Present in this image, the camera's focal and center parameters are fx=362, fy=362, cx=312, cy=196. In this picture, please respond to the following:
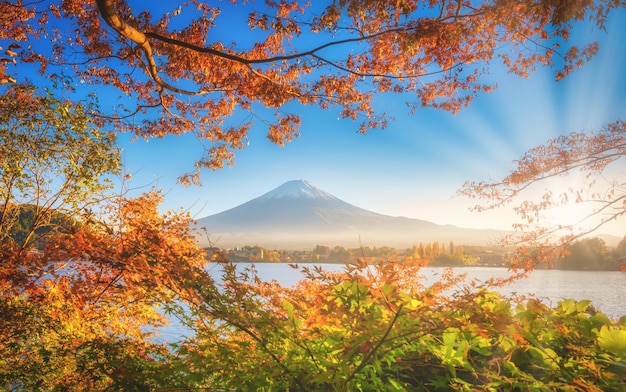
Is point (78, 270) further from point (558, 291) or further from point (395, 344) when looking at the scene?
point (558, 291)

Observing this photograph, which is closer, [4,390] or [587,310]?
[587,310]

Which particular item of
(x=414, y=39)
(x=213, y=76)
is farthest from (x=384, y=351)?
(x=213, y=76)

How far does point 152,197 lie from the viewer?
4645mm

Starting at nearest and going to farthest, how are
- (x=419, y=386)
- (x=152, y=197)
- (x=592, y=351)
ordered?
(x=592, y=351), (x=419, y=386), (x=152, y=197)

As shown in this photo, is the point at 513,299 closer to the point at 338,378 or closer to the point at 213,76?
the point at 338,378

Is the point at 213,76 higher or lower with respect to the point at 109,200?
higher

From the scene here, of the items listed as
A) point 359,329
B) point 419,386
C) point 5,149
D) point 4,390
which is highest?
point 5,149

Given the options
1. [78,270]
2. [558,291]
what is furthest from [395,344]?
[558,291]

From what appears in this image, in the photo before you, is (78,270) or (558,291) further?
(558,291)

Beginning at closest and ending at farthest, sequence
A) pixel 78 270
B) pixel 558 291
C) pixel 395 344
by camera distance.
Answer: pixel 395 344, pixel 78 270, pixel 558 291

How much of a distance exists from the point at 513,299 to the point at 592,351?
1.95 ft

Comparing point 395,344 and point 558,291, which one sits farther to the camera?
point 558,291

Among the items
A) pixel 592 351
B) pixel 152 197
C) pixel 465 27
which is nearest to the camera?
pixel 592 351

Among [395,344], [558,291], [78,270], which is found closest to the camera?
[395,344]
